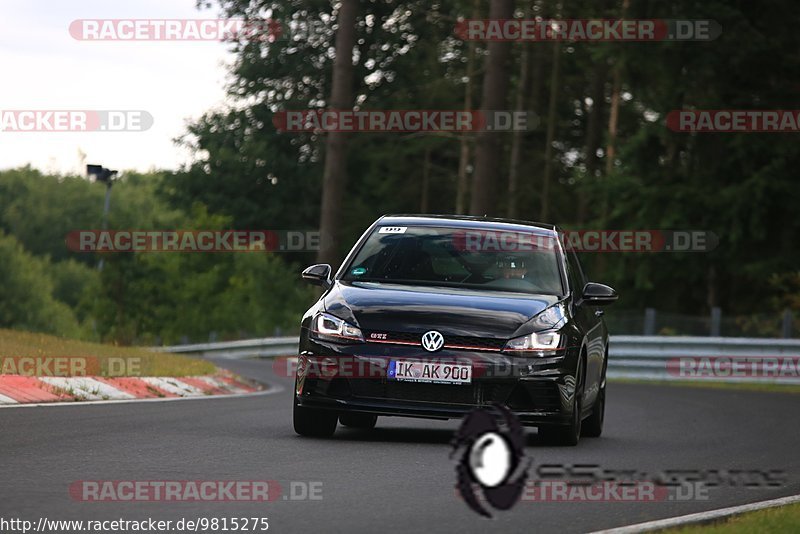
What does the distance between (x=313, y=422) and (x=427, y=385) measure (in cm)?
109

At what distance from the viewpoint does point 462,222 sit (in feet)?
42.0

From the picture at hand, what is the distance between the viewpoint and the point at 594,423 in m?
13.5

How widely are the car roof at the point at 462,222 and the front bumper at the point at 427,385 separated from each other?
1790 mm

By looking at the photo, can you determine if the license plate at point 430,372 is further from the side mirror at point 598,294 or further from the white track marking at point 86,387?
the white track marking at point 86,387

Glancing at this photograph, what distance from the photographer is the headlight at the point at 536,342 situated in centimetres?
1102

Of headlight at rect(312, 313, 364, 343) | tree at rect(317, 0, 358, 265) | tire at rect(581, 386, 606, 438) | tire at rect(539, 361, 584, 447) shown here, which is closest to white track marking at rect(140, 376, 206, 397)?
tire at rect(581, 386, 606, 438)

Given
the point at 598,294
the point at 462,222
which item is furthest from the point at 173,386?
the point at 598,294

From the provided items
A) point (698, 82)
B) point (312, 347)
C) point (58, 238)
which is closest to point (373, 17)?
point (698, 82)

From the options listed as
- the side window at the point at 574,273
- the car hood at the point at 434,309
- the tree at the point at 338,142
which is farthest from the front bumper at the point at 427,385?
the tree at the point at 338,142

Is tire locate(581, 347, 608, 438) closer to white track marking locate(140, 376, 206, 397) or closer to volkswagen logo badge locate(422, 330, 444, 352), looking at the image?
volkswagen logo badge locate(422, 330, 444, 352)

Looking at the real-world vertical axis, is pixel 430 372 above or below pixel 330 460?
above

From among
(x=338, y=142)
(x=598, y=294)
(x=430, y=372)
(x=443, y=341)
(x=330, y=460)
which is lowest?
(x=330, y=460)

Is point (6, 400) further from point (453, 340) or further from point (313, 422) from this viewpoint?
point (453, 340)

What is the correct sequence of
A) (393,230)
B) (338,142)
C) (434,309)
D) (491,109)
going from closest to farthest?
(434,309), (393,230), (491,109), (338,142)
